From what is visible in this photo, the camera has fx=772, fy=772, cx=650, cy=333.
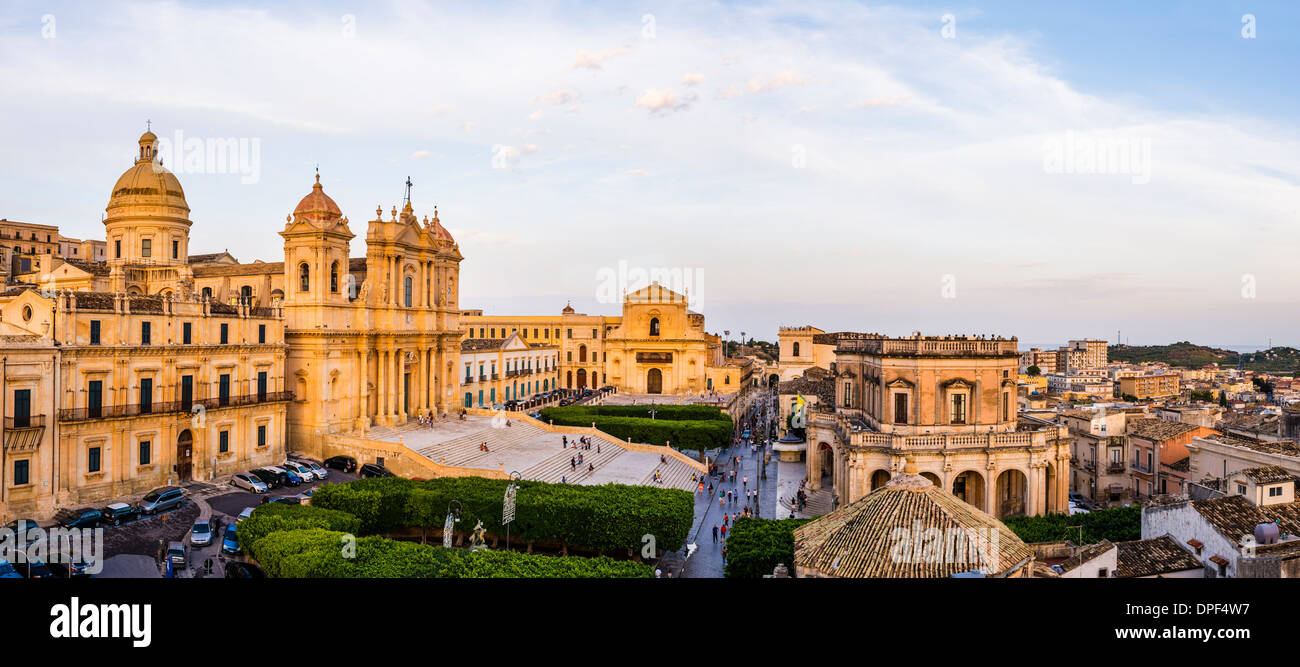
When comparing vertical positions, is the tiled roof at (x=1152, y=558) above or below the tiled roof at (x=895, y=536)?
below

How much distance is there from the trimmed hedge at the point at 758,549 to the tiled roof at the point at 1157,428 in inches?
1110

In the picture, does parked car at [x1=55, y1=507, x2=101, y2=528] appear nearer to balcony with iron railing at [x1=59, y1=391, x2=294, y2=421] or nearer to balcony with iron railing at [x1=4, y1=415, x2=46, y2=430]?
balcony with iron railing at [x1=4, y1=415, x2=46, y2=430]

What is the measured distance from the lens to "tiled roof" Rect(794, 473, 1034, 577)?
18.9 metres

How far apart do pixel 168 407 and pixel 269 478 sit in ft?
19.2

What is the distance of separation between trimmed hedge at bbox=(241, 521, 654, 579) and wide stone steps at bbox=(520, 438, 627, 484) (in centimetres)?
1694

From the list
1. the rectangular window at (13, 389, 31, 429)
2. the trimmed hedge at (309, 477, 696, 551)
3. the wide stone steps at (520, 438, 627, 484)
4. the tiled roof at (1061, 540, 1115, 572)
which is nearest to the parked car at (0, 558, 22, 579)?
the rectangular window at (13, 389, 31, 429)

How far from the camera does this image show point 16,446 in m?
30.9

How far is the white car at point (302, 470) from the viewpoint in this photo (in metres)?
41.0

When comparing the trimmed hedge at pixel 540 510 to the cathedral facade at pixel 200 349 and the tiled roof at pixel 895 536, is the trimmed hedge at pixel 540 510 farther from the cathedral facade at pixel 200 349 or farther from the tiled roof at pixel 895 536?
the cathedral facade at pixel 200 349

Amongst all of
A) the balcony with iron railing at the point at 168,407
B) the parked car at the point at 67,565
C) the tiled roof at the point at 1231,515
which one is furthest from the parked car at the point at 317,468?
the tiled roof at the point at 1231,515
